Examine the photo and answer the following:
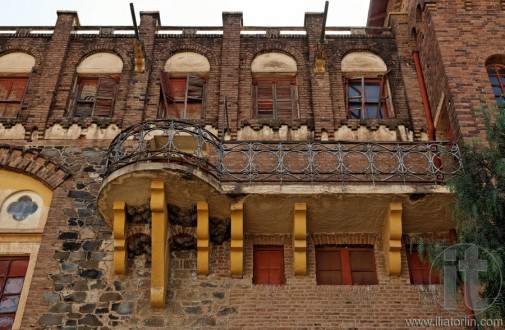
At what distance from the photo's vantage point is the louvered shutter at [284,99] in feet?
44.4

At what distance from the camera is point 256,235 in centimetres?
1140

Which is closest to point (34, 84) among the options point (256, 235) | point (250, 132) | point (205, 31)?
point (205, 31)

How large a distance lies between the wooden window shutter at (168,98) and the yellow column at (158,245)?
357 centimetres

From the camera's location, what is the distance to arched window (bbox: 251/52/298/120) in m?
13.6

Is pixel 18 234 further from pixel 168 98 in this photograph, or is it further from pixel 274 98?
pixel 274 98

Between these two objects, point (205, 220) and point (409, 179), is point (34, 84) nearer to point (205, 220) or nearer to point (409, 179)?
point (205, 220)

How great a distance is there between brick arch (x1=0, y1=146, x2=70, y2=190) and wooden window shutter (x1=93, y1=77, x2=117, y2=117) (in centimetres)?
177

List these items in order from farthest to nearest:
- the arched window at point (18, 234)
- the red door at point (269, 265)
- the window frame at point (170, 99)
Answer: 1. the window frame at point (170, 99)
2. the red door at point (269, 265)
3. the arched window at point (18, 234)

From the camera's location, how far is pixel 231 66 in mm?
14000

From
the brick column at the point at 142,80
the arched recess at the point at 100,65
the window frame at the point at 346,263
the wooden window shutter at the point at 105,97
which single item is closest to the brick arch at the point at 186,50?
the brick column at the point at 142,80

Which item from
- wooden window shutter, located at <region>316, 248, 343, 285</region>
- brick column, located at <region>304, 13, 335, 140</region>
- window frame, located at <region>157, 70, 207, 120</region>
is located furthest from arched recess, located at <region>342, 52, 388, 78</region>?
wooden window shutter, located at <region>316, 248, 343, 285</region>

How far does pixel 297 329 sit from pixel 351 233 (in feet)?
7.41

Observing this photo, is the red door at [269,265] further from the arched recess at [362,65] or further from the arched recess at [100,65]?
the arched recess at [100,65]

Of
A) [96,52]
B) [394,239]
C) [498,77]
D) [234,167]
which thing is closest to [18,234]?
[234,167]
